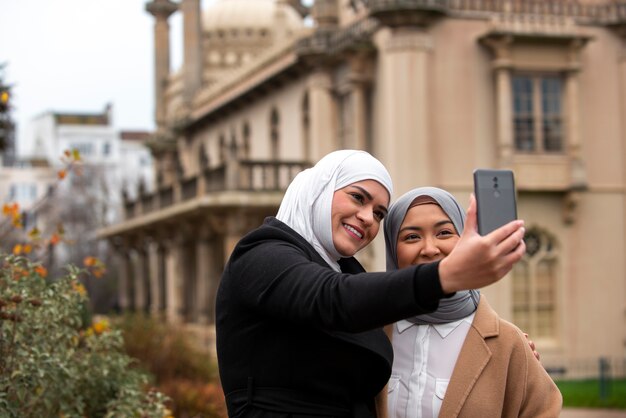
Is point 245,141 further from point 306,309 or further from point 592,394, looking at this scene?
point 306,309

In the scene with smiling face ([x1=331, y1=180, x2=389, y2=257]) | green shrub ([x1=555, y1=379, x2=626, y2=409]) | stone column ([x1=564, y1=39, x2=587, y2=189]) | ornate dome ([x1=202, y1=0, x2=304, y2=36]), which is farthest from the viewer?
ornate dome ([x1=202, y1=0, x2=304, y2=36])

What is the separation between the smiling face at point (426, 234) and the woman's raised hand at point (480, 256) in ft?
3.36

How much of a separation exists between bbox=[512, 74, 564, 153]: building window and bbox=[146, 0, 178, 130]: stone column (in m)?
21.0

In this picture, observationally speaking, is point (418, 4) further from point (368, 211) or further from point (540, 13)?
point (368, 211)

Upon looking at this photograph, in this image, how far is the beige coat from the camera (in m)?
4.05

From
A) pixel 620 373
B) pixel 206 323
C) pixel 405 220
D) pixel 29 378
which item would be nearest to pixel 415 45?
pixel 620 373

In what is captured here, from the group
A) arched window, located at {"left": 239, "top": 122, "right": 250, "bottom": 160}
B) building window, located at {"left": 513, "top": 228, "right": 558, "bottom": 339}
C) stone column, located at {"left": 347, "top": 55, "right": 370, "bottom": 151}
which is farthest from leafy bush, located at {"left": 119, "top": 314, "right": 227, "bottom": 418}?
arched window, located at {"left": 239, "top": 122, "right": 250, "bottom": 160}

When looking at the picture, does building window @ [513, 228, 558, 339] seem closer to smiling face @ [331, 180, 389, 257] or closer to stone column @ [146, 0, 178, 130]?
smiling face @ [331, 180, 389, 257]

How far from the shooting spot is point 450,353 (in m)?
4.19

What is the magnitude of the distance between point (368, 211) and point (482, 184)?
23.6 inches

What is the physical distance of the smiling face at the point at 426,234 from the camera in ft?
13.7

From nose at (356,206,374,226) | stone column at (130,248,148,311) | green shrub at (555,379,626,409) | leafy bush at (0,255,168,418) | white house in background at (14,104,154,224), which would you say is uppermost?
white house in background at (14,104,154,224)

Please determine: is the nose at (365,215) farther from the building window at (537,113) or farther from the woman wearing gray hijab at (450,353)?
the building window at (537,113)

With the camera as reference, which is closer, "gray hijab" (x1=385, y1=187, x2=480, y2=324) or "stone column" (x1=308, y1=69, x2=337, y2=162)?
"gray hijab" (x1=385, y1=187, x2=480, y2=324)
